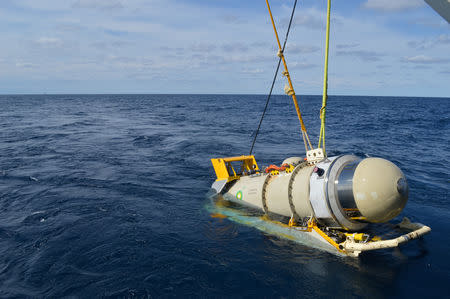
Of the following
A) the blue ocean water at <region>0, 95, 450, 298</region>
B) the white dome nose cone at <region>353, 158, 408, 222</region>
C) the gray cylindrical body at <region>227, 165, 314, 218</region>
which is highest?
the white dome nose cone at <region>353, 158, 408, 222</region>

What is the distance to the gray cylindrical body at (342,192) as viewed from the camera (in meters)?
7.32

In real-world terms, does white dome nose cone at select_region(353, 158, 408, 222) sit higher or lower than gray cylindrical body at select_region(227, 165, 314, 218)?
higher

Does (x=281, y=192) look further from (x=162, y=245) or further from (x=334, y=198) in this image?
(x=162, y=245)

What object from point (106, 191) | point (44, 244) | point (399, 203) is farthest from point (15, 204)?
point (399, 203)

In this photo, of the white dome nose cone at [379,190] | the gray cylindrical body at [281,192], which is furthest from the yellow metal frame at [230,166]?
the white dome nose cone at [379,190]

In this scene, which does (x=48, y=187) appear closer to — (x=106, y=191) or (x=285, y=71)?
(x=106, y=191)

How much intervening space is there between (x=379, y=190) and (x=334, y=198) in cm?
114

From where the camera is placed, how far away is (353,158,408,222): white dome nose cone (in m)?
7.25

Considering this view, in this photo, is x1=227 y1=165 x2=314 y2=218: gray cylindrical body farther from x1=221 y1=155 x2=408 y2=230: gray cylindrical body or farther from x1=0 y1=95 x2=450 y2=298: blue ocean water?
x1=0 y1=95 x2=450 y2=298: blue ocean water

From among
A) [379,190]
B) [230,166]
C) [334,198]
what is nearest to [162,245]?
[334,198]

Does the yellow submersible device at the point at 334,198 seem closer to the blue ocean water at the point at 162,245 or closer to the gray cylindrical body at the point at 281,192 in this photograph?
the gray cylindrical body at the point at 281,192

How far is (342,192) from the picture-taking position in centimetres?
791

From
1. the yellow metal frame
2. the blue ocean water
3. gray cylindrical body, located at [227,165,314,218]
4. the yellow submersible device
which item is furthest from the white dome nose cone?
the yellow metal frame

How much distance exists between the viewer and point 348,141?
1032 inches
